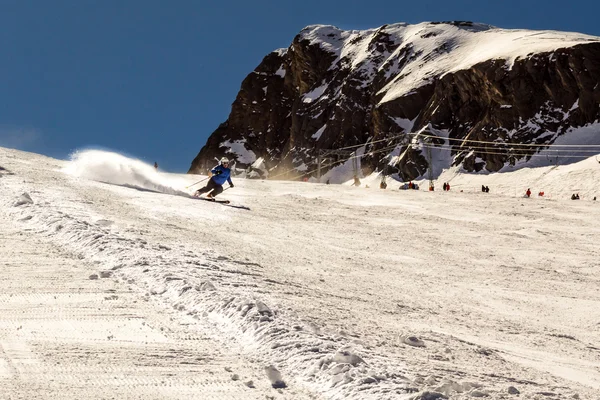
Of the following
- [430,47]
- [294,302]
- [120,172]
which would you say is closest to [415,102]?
[430,47]

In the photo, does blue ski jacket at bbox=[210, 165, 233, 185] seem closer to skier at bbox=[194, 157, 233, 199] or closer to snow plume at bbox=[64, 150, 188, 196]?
skier at bbox=[194, 157, 233, 199]

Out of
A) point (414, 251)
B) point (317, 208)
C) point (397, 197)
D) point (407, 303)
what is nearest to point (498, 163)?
point (397, 197)

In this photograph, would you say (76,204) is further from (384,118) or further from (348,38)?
(348,38)

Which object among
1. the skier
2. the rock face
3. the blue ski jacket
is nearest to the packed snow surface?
the skier

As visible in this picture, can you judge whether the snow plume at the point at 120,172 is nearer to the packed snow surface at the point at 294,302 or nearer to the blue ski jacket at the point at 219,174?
the blue ski jacket at the point at 219,174

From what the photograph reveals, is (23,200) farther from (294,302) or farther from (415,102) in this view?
(415,102)
